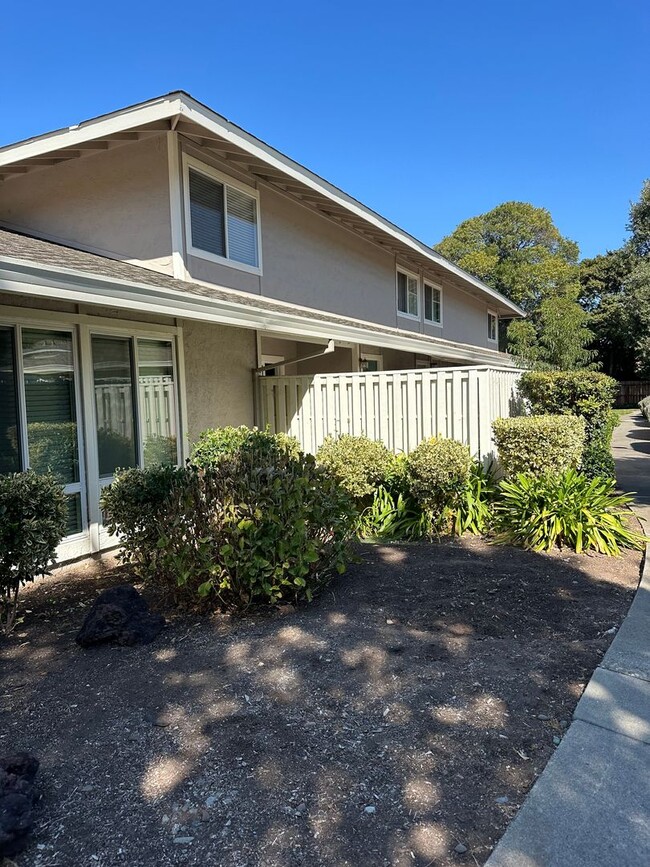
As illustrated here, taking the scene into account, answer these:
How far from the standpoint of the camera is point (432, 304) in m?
18.2

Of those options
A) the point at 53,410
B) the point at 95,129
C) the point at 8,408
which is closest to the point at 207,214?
the point at 95,129

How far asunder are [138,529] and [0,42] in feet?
34.7

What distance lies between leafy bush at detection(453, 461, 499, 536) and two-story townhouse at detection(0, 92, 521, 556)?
312 cm

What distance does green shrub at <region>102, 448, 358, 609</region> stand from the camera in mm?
4449

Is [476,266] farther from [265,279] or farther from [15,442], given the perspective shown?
[15,442]

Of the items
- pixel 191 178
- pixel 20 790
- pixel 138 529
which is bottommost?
pixel 20 790

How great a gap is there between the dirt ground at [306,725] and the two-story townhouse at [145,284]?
94.6 inches

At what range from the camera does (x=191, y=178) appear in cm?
841

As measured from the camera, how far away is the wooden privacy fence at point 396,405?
321 inches

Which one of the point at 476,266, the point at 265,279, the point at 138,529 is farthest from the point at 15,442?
the point at 476,266

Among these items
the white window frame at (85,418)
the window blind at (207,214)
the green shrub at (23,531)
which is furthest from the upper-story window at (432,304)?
the green shrub at (23,531)

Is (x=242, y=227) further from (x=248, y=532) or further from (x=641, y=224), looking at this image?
(x=641, y=224)

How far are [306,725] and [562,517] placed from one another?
4559 mm

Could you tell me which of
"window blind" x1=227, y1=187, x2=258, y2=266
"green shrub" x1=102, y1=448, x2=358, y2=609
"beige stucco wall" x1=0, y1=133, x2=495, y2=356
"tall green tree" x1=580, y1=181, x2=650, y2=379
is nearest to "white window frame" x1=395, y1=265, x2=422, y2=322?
"beige stucco wall" x1=0, y1=133, x2=495, y2=356
